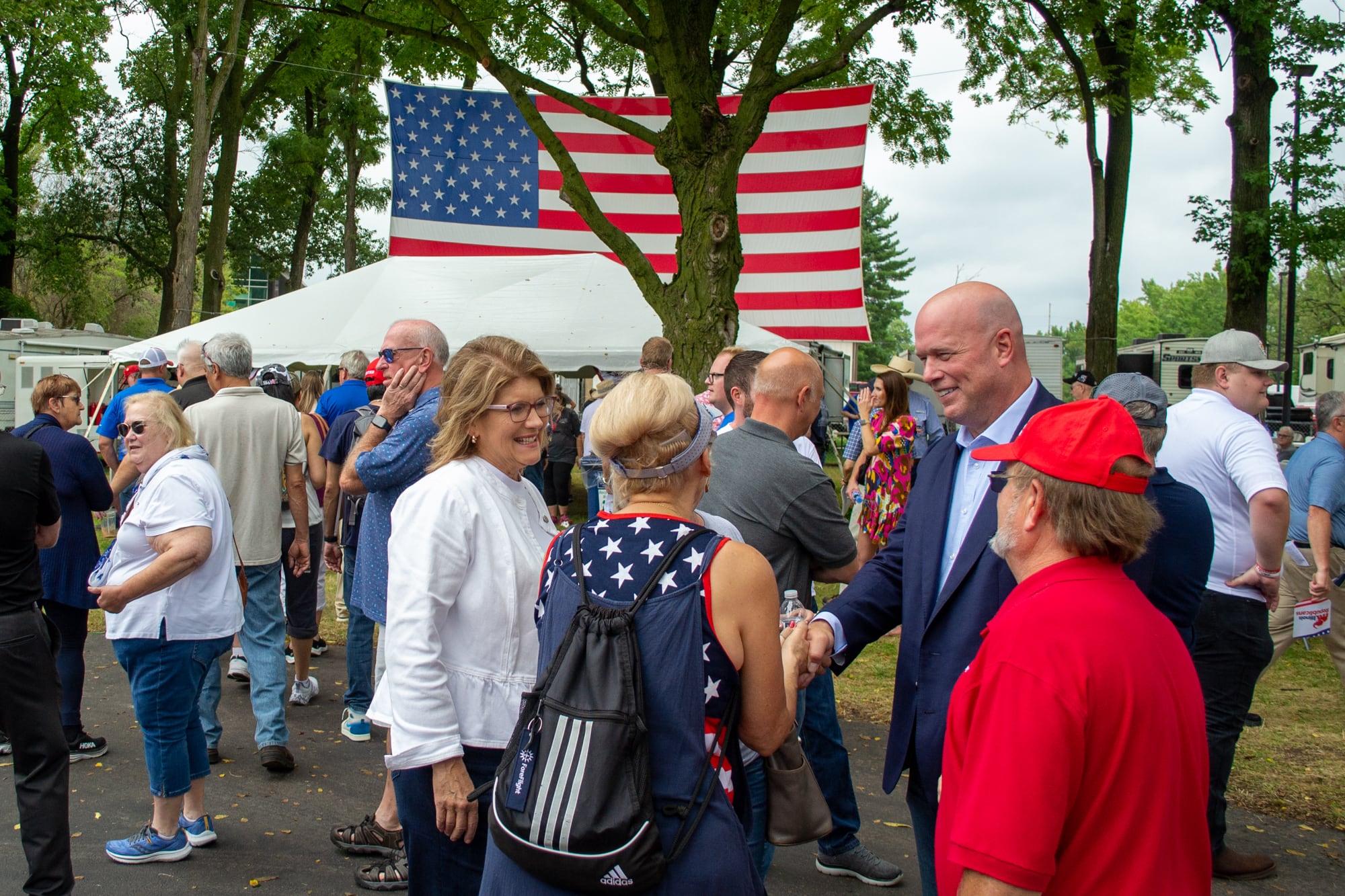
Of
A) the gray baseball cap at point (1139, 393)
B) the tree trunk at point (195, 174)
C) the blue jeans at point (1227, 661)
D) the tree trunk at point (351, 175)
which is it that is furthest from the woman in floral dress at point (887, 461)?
the tree trunk at point (351, 175)

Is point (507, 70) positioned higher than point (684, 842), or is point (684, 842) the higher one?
point (507, 70)

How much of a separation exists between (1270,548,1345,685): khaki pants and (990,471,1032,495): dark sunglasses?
13.5ft

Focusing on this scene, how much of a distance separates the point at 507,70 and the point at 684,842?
10.4 m

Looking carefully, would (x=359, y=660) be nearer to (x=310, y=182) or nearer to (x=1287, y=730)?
(x=1287, y=730)

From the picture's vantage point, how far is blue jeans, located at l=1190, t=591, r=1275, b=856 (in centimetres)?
441

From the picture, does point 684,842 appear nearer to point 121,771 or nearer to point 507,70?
point 121,771

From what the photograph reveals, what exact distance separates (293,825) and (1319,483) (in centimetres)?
575

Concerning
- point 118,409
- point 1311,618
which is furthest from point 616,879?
point 118,409

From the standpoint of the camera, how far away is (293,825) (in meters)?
4.80

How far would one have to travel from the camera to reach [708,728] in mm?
2121

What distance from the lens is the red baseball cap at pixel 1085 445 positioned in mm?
1896

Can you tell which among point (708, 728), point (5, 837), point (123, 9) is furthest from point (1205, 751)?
point (123, 9)

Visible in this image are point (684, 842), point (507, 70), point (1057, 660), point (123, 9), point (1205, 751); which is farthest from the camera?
point (123, 9)

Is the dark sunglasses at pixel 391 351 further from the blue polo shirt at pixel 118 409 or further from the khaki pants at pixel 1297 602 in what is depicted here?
the blue polo shirt at pixel 118 409
